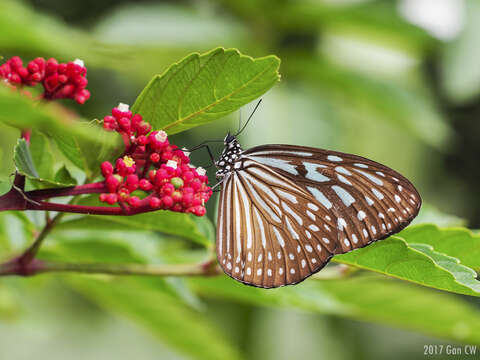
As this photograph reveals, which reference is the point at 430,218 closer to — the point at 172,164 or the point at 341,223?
the point at 341,223

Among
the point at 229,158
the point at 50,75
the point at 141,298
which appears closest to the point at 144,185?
the point at 50,75

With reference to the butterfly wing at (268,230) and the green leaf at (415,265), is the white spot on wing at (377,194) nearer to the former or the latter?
the butterfly wing at (268,230)

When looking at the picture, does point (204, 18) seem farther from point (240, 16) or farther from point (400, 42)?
point (400, 42)

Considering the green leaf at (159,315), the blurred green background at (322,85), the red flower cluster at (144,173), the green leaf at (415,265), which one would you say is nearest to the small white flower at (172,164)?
the red flower cluster at (144,173)

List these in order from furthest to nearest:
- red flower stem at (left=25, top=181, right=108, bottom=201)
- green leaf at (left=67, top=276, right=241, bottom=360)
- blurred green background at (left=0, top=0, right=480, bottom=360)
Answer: blurred green background at (left=0, top=0, right=480, bottom=360) < green leaf at (left=67, top=276, right=241, bottom=360) < red flower stem at (left=25, top=181, right=108, bottom=201)

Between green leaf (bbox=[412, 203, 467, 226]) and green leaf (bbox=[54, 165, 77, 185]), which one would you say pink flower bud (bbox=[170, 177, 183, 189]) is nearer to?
green leaf (bbox=[54, 165, 77, 185])

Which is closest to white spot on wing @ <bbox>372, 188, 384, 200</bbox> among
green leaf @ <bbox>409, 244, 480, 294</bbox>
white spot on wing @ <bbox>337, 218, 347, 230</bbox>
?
white spot on wing @ <bbox>337, 218, 347, 230</bbox>
